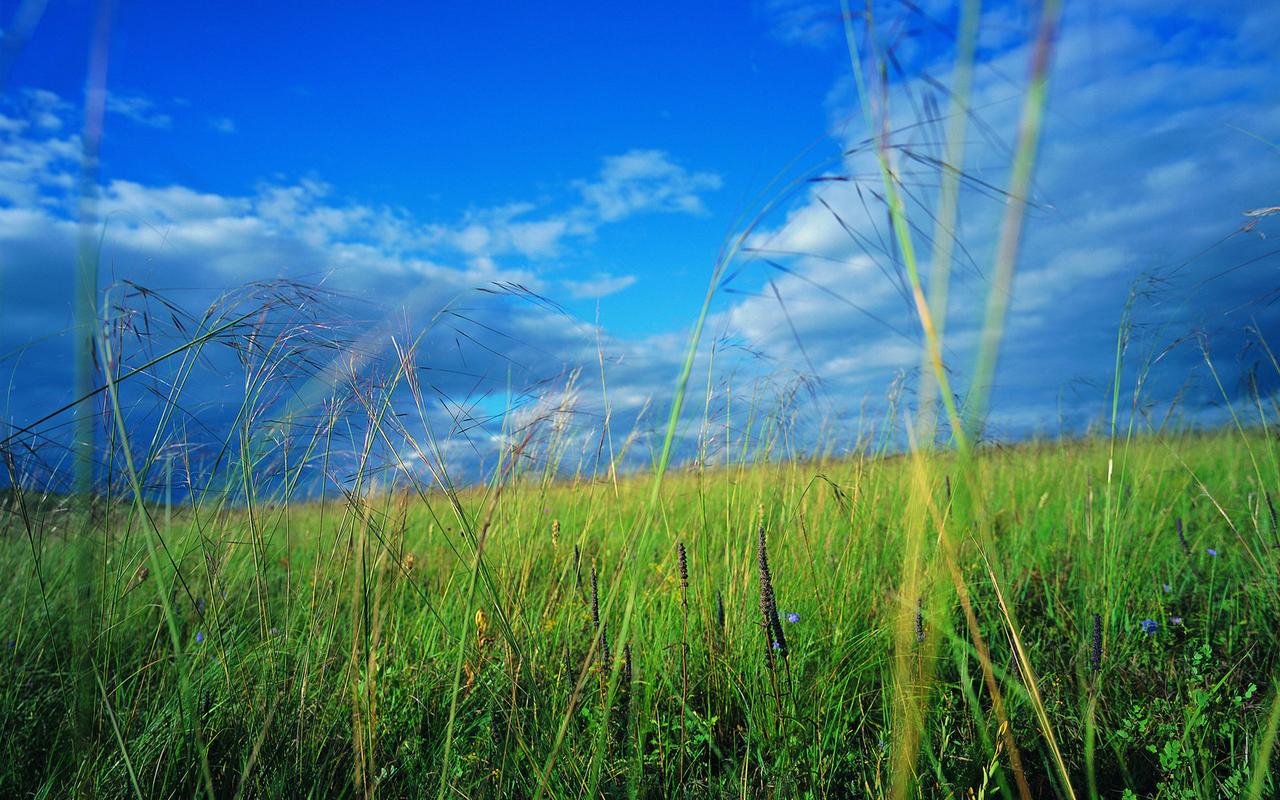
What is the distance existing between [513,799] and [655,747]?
1.58 ft

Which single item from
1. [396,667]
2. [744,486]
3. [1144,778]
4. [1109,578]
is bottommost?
[1144,778]

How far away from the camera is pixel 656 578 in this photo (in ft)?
10.4

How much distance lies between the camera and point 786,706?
1.92 metres

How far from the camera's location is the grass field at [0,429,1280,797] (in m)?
1.60

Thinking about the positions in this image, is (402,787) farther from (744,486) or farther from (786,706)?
(744,486)

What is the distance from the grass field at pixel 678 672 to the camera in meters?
1.60

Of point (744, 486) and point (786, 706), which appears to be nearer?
point (786, 706)

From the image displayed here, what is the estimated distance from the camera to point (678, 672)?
222 cm

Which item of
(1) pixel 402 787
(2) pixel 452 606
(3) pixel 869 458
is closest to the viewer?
(1) pixel 402 787

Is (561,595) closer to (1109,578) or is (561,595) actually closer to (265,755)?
(265,755)

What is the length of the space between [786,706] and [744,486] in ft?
5.60

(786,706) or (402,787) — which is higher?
(786,706)

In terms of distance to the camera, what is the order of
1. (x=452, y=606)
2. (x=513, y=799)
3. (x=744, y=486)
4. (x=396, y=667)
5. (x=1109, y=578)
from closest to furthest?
(x=513, y=799)
(x=396, y=667)
(x=1109, y=578)
(x=452, y=606)
(x=744, y=486)

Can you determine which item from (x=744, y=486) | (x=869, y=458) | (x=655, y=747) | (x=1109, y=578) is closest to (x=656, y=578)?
(x=744, y=486)
